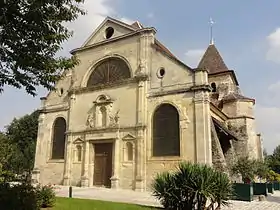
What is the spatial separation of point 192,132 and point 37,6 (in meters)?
14.6

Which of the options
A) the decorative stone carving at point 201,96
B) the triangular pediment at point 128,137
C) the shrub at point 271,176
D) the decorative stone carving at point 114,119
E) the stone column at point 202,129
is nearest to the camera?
the stone column at point 202,129

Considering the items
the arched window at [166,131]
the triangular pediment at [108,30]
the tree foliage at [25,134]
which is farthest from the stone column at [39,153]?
the arched window at [166,131]

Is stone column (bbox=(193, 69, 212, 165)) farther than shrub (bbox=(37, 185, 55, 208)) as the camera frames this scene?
Yes

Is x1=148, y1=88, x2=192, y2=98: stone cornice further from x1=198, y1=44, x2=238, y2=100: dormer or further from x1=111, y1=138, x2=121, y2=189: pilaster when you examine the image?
x1=198, y1=44, x2=238, y2=100: dormer

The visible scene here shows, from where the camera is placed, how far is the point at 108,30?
25.7 m

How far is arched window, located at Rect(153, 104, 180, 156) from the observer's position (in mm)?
19853

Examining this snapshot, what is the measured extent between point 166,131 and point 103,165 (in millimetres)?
5878

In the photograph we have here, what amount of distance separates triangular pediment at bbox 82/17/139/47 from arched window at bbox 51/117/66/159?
24.3 feet

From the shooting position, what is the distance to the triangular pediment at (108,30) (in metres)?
24.4

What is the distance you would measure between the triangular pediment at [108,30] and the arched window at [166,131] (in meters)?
7.70

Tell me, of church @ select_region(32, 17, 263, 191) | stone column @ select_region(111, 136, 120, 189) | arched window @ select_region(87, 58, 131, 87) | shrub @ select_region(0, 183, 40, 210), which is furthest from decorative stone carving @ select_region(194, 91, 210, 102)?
shrub @ select_region(0, 183, 40, 210)

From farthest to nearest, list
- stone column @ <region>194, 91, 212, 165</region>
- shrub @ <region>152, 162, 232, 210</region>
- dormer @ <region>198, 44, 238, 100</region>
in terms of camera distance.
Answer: dormer @ <region>198, 44, 238, 100</region>, stone column @ <region>194, 91, 212, 165</region>, shrub @ <region>152, 162, 232, 210</region>

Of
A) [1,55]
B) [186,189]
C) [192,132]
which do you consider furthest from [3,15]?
[192,132]

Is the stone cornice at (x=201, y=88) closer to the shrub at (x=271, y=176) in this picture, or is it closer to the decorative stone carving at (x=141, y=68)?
the decorative stone carving at (x=141, y=68)
